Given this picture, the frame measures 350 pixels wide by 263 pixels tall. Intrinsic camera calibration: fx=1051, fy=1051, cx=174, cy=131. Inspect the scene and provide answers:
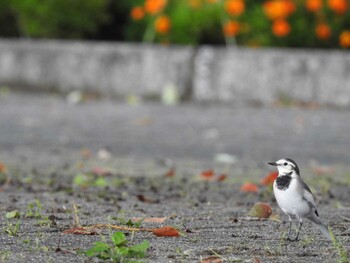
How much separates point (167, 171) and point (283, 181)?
3188mm

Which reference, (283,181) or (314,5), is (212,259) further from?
(314,5)

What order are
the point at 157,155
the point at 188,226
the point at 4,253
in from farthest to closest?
the point at 157,155
the point at 188,226
the point at 4,253

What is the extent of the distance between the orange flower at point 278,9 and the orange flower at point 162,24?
47.5 inches

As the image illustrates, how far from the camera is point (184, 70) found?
1138 cm

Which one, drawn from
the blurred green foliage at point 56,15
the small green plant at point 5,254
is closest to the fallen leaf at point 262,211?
the small green plant at point 5,254

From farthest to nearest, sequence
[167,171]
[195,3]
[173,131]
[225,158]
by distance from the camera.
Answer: [195,3], [173,131], [225,158], [167,171]

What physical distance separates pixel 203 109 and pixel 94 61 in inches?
68.0

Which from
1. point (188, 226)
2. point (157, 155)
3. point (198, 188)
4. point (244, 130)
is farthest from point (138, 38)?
point (188, 226)

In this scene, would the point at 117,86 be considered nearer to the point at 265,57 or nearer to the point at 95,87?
the point at 95,87

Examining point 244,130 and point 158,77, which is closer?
point 244,130

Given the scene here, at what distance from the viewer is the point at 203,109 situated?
10656 mm

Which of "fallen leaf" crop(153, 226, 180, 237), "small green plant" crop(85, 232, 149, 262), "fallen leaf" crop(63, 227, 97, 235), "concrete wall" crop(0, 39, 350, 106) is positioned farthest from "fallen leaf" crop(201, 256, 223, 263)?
"concrete wall" crop(0, 39, 350, 106)

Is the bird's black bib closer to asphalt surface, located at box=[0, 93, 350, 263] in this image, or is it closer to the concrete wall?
asphalt surface, located at box=[0, 93, 350, 263]

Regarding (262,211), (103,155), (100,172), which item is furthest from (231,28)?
(262,211)
